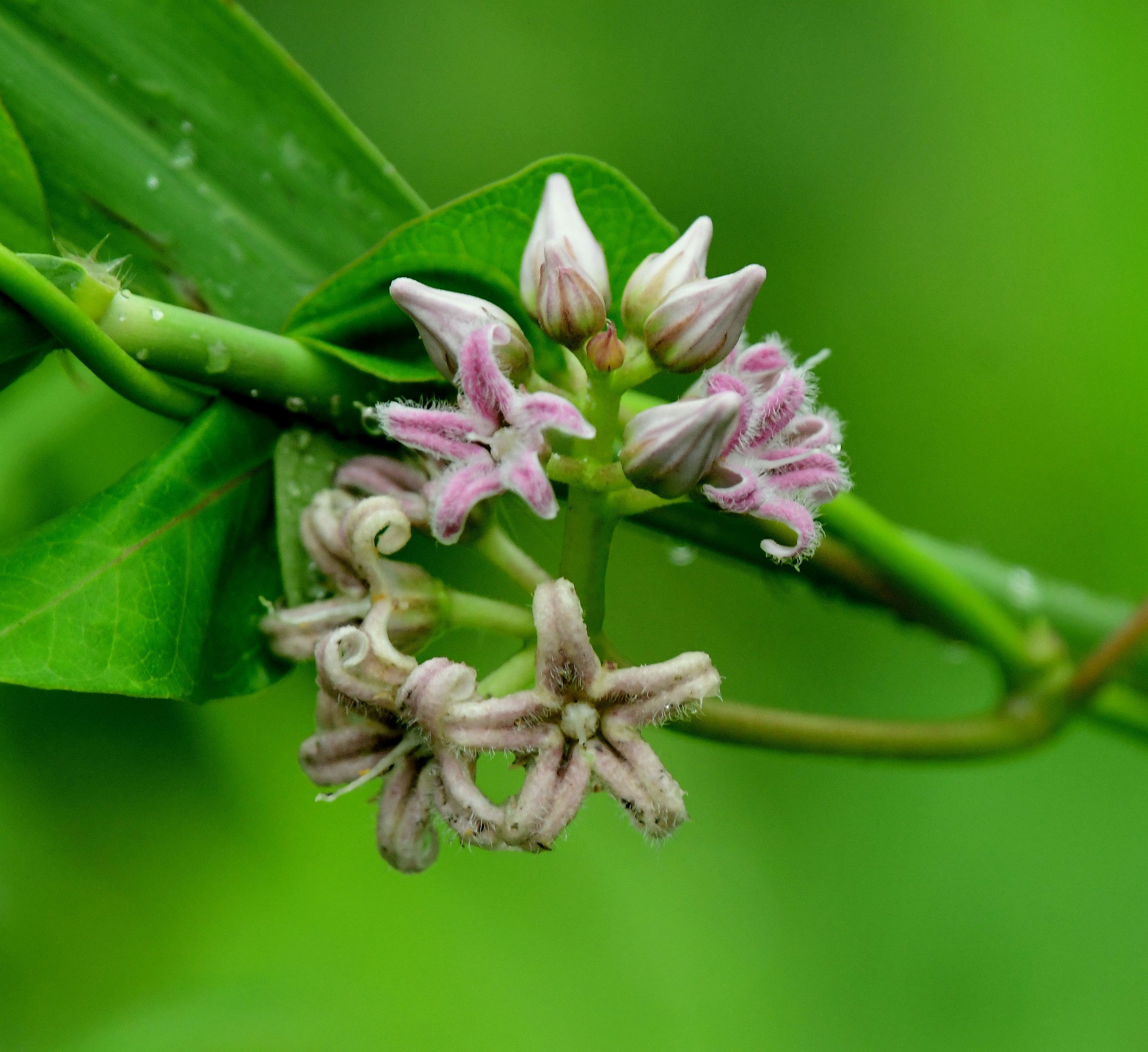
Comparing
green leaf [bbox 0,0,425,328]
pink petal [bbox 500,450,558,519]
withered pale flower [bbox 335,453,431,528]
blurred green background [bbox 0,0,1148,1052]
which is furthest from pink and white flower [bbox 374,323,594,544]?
blurred green background [bbox 0,0,1148,1052]

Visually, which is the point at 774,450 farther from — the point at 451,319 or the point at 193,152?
the point at 193,152

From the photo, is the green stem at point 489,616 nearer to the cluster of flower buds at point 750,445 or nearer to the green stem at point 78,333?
the cluster of flower buds at point 750,445

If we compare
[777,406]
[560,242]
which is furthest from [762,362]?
[560,242]

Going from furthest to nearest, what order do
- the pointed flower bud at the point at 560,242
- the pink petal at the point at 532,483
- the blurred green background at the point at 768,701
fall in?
the blurred green background at the point at 768,701 → the pointed flower bud at the point at 560,242 → the pink petal at the point at 532,483

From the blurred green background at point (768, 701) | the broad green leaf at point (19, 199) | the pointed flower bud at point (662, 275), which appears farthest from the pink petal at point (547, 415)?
the blurred green background at point (768, 701)

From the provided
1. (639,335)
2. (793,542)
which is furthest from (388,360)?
(793,542)

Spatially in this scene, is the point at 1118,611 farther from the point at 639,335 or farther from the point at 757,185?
the point at 757,185
